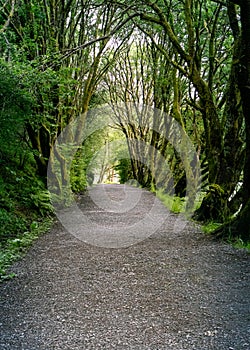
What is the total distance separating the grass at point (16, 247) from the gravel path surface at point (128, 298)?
0.16m

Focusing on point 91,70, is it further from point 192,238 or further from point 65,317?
point 65,317

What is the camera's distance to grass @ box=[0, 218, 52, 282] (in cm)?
507

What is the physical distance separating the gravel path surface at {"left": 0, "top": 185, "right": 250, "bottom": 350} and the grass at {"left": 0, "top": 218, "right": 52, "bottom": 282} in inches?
6.2

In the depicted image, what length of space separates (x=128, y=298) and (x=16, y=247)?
2.95 meters

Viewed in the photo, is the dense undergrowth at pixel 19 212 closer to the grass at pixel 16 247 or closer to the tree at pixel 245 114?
the grass at pixel 16 247

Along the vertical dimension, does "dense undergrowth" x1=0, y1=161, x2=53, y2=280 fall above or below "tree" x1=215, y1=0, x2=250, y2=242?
below

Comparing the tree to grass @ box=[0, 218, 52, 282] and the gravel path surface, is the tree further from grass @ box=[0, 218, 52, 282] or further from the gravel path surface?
grass @ box=[0, 218, 52, 282]

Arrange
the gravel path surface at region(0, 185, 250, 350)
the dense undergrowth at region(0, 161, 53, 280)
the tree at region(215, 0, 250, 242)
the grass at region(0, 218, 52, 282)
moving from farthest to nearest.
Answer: the dense undergrowth at region(0, 161, 53, 280)
the tree at region(215, 0, 250, 242)
the grass at region(0, 218, 52, 282)
the gravel path surface at region(0, 185, 250, 350)

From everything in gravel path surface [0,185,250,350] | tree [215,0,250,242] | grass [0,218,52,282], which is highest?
tree [215,0,250,242]

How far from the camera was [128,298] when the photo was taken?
400 cm

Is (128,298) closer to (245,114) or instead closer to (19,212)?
(245,114)

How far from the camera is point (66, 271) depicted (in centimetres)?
500

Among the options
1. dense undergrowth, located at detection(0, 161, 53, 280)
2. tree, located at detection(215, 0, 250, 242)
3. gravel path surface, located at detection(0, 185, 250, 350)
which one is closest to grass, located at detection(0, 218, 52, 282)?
dense undergrowth, located at detection(0, 161, 53, 280)

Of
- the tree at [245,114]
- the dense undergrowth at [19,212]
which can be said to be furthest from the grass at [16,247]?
the tree at [245,114]
